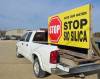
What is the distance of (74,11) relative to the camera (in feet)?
29.3

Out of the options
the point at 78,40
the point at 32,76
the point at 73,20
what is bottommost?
the point at 32,76

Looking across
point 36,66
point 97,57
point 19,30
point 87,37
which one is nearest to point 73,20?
point 87,37

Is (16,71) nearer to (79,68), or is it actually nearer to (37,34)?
(37,34)

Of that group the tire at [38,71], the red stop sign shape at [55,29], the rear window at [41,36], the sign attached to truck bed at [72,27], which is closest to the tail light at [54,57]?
the sign attached to truck bed at [72,27]

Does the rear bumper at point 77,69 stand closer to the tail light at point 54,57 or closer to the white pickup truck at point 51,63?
the white pickup truck at point 51,63

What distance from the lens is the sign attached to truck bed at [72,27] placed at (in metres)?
8.02

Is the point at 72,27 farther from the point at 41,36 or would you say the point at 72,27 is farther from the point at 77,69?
the point at 41,36

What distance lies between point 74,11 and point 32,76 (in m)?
3.18

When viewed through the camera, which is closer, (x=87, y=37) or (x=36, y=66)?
(x=87, y=37)

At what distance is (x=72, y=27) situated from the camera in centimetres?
902

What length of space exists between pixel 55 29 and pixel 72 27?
1.99m

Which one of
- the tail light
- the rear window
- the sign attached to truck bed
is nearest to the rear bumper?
the tail light

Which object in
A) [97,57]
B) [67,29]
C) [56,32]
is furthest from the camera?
[56,32]

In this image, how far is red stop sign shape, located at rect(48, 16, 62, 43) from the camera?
406 inches
